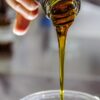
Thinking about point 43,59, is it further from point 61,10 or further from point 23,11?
point 61,10

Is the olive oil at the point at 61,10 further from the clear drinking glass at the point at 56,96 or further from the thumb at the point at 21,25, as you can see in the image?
the thumb at the point at 21,25

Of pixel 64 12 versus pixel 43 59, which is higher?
pixel 64 12

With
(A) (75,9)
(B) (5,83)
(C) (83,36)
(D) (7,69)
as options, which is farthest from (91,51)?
(A) (75,9)

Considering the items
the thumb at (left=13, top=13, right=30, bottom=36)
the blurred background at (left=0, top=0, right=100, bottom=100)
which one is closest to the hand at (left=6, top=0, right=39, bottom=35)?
the thumb at (left=13, top=13, right=30, bottom=36)

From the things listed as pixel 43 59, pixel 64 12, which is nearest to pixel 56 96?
pixel 64 12

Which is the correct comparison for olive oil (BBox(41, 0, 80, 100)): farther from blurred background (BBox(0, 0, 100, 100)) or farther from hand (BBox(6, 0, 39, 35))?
blurred background (BBox(0, 0, 100, 100))

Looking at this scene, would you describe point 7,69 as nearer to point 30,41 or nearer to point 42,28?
point 30,41
